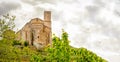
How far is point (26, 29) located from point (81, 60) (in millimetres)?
100800

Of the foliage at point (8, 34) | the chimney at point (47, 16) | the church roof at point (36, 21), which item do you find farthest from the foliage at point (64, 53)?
the chimney at point (47, 16)

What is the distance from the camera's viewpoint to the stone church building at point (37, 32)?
148000 millimetres

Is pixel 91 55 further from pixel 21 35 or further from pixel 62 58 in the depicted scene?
pixel 21 35

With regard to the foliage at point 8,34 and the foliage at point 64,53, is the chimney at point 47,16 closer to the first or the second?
the foliage at point 8,34

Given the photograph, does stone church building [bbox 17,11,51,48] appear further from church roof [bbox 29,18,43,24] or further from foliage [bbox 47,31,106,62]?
foliage [bbox 47,31,106,62]

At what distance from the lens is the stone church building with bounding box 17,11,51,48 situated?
148 meters

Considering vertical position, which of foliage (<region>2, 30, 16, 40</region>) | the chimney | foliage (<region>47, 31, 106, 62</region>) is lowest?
foliage (<region>47, 31, 106, 62</region>)

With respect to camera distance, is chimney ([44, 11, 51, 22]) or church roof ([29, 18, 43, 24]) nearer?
church roof ([29, 18, 43, 24])

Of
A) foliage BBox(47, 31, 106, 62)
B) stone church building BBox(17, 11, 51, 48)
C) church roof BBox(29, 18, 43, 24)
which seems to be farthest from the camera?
stone church building BBox(17, 11, 51, 48)

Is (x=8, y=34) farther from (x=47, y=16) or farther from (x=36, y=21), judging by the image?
(x=47, y=16)

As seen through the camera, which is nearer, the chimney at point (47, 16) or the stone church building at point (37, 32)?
the stone church building at point (37, 32)

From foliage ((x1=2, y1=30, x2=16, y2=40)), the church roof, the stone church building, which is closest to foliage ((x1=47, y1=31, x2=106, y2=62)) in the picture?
foliage ((x1=2, y1=30, x2=16, y2=40))

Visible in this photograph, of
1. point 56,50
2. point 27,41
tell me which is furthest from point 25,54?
point 56,50

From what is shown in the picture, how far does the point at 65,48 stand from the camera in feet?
167
